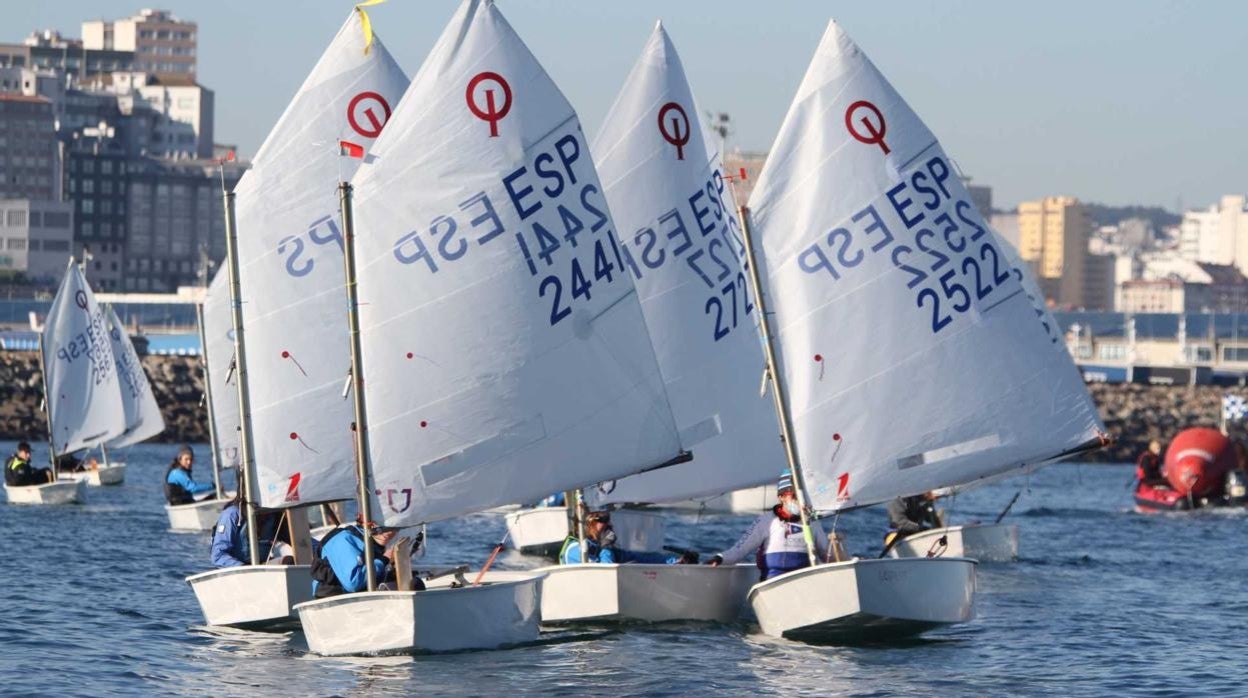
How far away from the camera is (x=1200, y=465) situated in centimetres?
5066

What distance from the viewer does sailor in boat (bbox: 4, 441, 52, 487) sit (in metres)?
43.4

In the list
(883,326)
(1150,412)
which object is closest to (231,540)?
(883,326)

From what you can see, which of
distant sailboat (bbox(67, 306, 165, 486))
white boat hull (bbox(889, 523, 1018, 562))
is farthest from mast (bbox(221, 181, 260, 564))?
distant sailboat (bbox(67, 306, 165, 486))

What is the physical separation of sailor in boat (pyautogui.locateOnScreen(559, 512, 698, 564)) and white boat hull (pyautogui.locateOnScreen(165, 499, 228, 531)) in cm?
1474

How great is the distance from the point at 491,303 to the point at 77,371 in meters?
30.3

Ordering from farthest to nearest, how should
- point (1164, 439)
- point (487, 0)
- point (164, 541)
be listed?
point (1164, 439) → point (164, 541) → point (487, 0)

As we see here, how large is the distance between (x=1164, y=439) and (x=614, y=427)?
7925cm

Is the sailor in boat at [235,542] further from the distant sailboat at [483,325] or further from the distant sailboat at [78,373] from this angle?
the distant sailboat at [78,373]

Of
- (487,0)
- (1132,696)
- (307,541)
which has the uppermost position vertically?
(487,0)

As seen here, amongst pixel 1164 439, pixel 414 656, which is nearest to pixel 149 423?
pixel 414 656

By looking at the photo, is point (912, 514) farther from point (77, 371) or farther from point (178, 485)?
point (77, 371)

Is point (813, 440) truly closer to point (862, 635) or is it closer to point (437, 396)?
point (862, 635)

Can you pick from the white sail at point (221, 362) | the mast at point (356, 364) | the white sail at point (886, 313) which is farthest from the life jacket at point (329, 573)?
the white sail at point (221, 362)

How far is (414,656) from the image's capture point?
1908 centimetres
